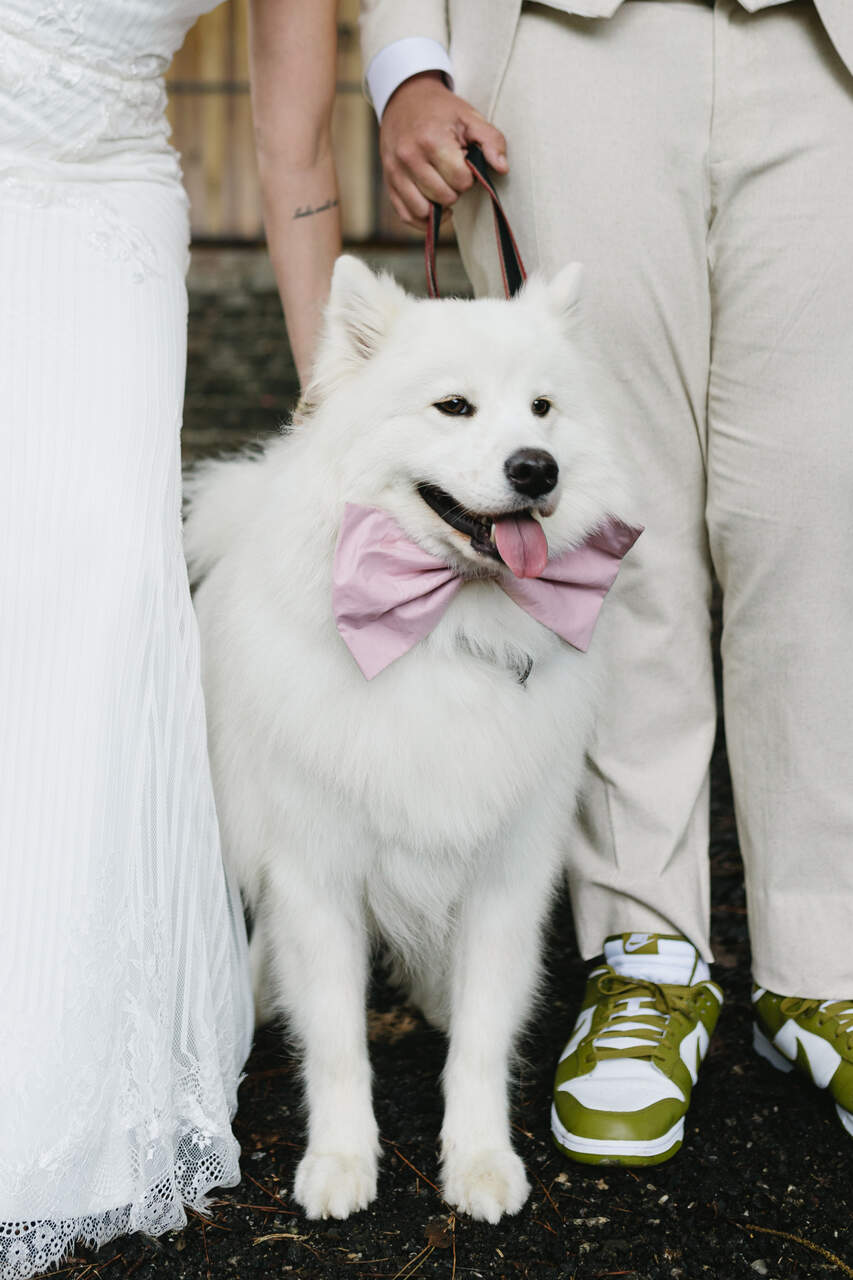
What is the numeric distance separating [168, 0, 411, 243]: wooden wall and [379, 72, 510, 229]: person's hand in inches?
195

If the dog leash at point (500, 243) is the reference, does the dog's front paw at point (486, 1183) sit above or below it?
below

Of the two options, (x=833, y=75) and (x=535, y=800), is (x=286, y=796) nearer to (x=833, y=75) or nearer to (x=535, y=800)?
(x=535, y=800)

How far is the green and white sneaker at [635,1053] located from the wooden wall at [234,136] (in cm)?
558

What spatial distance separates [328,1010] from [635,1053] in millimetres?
504

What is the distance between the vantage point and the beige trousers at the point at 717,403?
71.9 inches

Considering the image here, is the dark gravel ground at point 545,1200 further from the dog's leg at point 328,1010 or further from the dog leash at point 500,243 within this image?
the dog leash at point 500,243

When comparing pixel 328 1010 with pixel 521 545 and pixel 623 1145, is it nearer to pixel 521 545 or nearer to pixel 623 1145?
pixel 623 1145

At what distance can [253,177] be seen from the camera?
22.5 feet

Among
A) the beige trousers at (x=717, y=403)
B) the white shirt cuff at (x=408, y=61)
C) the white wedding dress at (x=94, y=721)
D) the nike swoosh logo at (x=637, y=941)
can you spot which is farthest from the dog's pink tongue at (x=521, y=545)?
the white shirt cuff at (x=408, y=61)

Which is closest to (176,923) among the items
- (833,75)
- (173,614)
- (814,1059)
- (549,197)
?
(173,614)

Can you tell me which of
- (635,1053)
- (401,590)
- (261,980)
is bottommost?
(261,980)

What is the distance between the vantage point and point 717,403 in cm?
195

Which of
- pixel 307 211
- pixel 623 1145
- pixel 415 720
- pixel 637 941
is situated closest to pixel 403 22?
pixel 307 211

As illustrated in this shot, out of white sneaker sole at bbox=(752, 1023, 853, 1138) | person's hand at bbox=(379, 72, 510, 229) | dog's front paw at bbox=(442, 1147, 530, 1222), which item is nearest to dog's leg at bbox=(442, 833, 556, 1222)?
dog's front paw at bbox=(442, 1147, 530, 1222)
